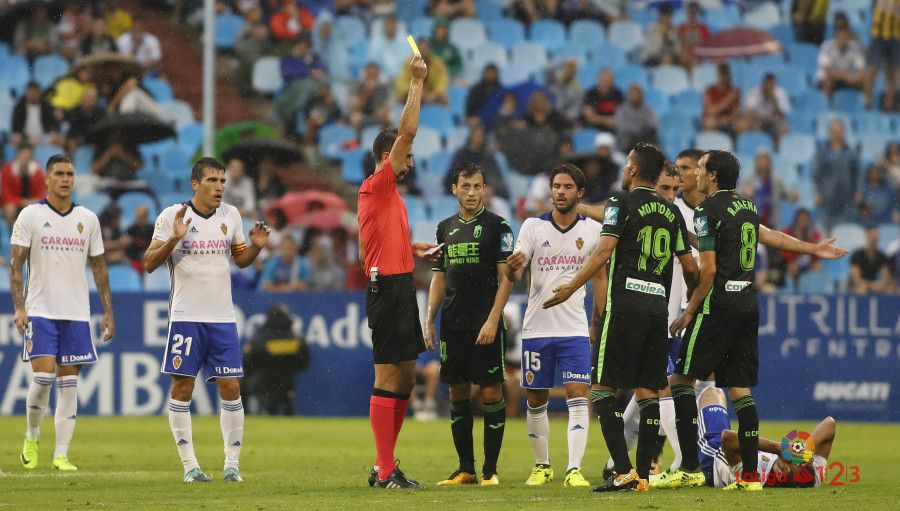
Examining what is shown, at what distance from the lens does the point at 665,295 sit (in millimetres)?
10227

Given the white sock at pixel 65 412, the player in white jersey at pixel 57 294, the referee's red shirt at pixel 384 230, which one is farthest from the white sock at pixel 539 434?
the white sock at pixel 65 412

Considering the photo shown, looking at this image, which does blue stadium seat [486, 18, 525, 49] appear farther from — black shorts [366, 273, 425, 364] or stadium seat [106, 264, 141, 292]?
black shorts [366, 273, 425, 364]

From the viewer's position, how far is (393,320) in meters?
10.6

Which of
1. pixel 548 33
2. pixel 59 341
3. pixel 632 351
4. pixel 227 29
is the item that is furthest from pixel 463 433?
pixel 548 33

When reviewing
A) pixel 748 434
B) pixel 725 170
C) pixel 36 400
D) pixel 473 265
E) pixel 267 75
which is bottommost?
pixel 748 434

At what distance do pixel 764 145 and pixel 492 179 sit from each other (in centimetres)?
551

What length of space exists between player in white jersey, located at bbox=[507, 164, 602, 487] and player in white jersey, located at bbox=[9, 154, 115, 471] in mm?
3841

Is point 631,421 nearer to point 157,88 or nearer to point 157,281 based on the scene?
point 157,281

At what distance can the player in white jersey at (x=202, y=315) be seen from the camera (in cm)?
1118

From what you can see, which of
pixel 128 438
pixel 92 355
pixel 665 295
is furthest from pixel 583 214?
pixel 128 438

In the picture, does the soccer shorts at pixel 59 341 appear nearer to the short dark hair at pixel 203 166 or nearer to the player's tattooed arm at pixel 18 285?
the player's tattooed arm at pixel 18 285

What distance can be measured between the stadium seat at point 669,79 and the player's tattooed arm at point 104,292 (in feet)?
51.3

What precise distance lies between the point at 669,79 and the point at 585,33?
1.89 metres

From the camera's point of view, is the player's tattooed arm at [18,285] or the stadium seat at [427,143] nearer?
the player's tattooed arm at [18,285]
